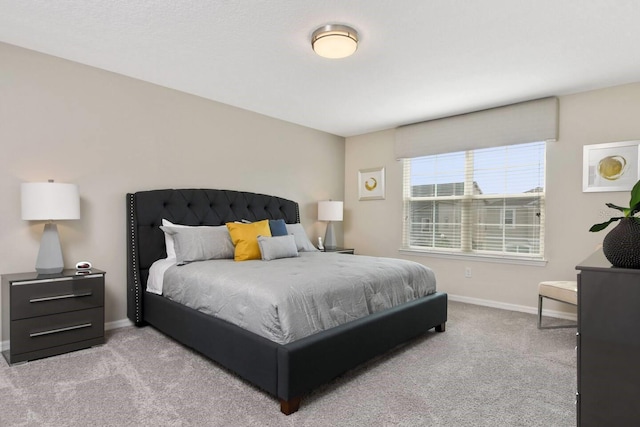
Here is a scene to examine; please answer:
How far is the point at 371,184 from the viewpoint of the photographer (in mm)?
5137

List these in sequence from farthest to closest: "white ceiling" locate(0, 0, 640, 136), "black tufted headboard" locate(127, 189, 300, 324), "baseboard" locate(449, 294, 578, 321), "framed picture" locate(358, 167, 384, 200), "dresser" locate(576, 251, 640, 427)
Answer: "framed picture" locate(358, 167, 384, 200) < "baseboard" locate(449, 294, 578, 321) < "black tufted headboard" locate(127, 189, 300, 324) < "white ceiling" locate(0, 0, 640, 136) < "dresser" locate(576, 251, 640, 427)

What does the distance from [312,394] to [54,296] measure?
1.94m

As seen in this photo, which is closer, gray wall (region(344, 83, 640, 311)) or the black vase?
the black vase

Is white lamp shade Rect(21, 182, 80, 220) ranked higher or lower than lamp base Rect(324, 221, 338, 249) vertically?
higher

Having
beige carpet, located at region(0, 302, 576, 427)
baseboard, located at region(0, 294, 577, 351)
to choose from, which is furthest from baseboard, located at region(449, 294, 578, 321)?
beige carpet, located at region(0, 302, 576, 427)

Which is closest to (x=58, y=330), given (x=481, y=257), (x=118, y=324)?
(x=118, y=324)

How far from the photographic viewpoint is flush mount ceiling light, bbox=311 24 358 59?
2.29 metres

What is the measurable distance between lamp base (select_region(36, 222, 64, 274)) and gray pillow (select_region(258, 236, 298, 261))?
5.01 ft

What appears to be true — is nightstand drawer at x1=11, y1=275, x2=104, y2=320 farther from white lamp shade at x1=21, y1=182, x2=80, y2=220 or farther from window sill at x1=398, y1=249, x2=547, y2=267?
window sill at x1=398, y1=249, x2=547, y2=267

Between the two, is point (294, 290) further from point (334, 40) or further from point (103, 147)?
point (103, 147)

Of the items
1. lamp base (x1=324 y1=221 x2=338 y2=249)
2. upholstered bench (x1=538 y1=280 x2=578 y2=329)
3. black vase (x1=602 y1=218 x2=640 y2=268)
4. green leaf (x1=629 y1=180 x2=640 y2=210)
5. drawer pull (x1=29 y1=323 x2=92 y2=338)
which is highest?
green leaf (x1=629 y1=180 x2=640 y2=210)

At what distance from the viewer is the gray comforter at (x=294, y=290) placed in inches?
76.0

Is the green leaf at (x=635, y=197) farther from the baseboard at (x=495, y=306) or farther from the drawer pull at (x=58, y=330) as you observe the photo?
the drawer pull at (x=58, y=330)

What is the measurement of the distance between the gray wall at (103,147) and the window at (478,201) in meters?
2.13
